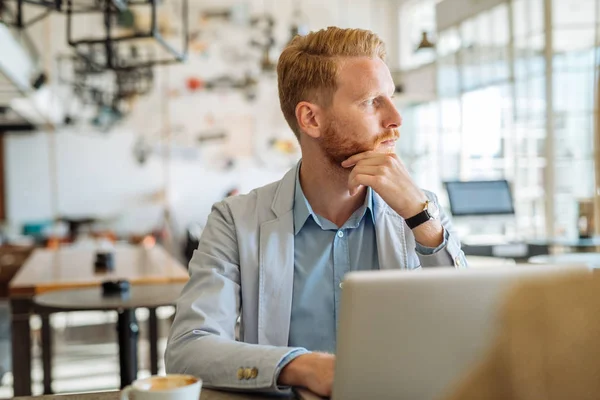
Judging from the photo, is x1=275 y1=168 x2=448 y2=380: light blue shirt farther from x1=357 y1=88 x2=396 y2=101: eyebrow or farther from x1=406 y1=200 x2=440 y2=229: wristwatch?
x1=357 y1=88 x2=396 y2=101: eyebrow

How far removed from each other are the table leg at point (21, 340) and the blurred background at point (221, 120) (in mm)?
5564

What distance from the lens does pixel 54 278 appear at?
3.68m

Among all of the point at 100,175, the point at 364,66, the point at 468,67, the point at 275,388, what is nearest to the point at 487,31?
the point at 468,67

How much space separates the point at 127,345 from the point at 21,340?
54 cm

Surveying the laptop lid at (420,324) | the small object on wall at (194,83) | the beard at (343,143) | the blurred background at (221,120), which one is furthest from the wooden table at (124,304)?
the small object on wall at (194,83)

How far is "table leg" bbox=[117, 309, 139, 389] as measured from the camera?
3.03 m

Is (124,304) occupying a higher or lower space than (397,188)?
lower

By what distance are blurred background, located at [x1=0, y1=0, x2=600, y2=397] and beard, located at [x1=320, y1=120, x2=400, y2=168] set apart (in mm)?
7145

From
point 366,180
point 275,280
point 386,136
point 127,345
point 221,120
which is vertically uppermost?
point 221,120

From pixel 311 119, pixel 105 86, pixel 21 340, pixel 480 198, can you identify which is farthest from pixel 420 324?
pixel 105 86

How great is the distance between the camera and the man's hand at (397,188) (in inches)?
58.8

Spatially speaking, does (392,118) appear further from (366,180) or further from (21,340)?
(21,340)

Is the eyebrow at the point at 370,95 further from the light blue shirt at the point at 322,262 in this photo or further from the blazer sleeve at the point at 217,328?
the blazer sleeve at the point at 217,328

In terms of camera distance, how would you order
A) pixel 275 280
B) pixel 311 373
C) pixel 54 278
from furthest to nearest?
pixel 54 278 < pixel 275 280 < pixel 311 373
